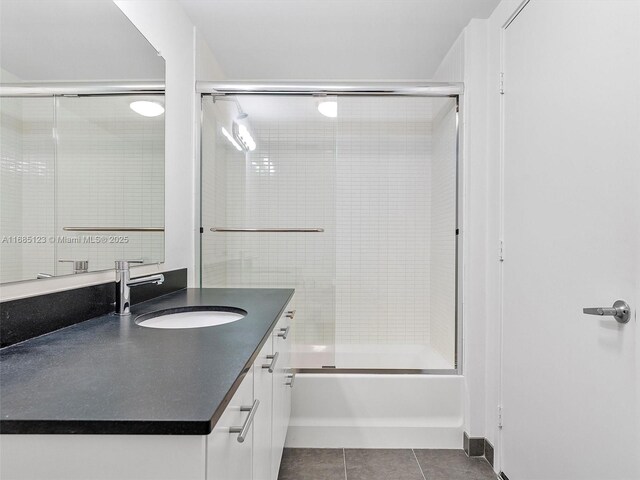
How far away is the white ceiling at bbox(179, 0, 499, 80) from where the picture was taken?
207 centimetres

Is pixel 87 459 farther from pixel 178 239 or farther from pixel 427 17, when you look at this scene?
pixel 427 17

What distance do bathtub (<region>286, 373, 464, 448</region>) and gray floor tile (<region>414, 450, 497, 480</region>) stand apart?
0.21 feet

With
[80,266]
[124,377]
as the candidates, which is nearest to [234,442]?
[124,377]

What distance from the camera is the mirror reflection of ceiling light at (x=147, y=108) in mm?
1605

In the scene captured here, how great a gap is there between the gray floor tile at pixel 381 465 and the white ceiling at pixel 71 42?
214 cm

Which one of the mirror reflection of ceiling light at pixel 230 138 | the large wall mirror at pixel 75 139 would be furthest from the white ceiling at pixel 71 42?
the mirror reflection of ceiling light at pixel 230 138

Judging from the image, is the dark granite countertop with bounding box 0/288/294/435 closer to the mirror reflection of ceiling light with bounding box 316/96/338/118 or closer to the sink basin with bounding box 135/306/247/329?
the sink basin with bounding box 135/306/247/329

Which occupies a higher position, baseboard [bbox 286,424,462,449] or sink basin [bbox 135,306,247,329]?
sink basin [bbox 135,306,247,329]

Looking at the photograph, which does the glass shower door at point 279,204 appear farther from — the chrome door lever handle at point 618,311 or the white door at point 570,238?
the chrome door lever handle at point 618,311

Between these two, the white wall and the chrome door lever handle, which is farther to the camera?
the white wall

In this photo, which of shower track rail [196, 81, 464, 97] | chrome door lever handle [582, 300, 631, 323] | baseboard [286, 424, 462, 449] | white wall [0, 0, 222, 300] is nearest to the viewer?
chrome door lever handle [582, 300, 631, 323]

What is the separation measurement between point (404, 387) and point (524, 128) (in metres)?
1.57

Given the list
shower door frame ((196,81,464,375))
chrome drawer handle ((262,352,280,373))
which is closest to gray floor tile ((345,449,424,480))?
shower door frame ((196,81,464,375))

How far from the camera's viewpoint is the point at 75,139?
123cm
